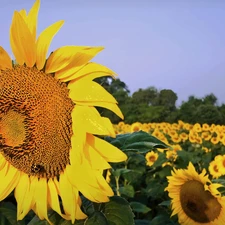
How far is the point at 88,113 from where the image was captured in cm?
124

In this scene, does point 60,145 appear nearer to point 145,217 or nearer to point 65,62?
point 65,62

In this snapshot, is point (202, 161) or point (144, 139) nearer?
point (144, 139)

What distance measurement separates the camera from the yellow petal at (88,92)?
1194 millimetres

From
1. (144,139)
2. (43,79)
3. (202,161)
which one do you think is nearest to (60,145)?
(43,79)

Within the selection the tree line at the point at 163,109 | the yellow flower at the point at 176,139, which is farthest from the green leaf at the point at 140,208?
the tree line at the point at 163,109

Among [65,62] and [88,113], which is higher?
[65,62]

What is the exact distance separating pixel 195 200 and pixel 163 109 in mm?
21672

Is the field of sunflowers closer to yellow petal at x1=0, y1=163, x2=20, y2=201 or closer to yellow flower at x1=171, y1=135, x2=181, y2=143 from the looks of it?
yellow petal at x1=0, y1=163, x2=20, y2=201

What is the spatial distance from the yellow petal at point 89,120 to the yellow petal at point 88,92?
0.03 metres

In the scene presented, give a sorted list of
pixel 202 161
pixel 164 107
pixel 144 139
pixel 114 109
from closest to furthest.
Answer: pixel 114 109
pixel 144 139
pixel 202 161
pixel 164 107

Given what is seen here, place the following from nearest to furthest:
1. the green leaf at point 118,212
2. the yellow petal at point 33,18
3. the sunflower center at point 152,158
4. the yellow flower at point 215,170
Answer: the yellow petal at point 33,18 < the green leaf at point 118,212 < the yellow flower at point 215,170 < the sunflower center at point 152,158

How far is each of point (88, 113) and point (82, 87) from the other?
Result: 71 millimetres

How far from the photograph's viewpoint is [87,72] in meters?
1.24

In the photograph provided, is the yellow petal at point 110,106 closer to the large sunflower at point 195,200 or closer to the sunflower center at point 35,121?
the sunflower center at point 35,121
